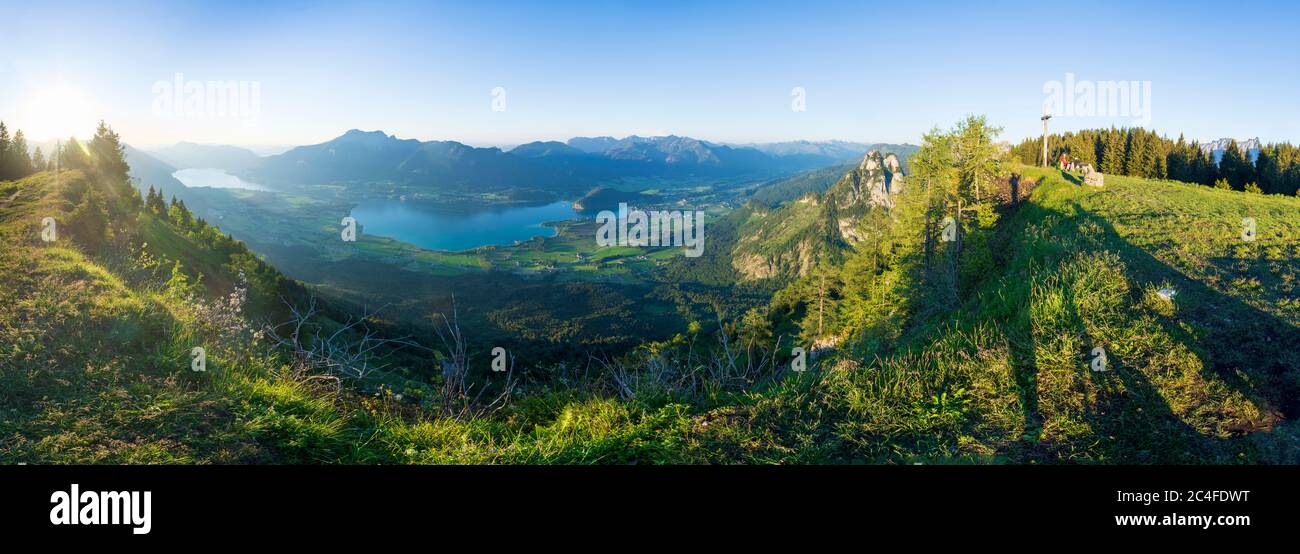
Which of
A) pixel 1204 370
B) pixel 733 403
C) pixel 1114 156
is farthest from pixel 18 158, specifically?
pixel 1114 156

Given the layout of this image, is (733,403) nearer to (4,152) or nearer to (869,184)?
(4,152)

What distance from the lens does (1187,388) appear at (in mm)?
5641

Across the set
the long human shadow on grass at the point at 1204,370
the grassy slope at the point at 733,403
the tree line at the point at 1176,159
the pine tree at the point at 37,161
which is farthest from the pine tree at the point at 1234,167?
the pine tree at the point at 37,161

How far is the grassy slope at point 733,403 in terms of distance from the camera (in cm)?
453

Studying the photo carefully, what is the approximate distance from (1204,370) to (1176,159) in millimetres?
49345

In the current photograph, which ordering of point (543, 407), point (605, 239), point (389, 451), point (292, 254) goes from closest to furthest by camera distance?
point (389, 451), point (543, 407), point (292, 254), point (605, 239)

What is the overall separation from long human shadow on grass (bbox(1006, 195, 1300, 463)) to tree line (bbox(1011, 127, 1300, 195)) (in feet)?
108

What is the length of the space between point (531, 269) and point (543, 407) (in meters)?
146

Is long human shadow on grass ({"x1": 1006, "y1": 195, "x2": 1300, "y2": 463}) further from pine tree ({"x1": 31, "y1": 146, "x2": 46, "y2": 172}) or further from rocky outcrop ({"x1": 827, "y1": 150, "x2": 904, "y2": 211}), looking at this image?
rocky outcrop ({"x1": 827, "y1": 150, "x2": 904, "y2": 211})

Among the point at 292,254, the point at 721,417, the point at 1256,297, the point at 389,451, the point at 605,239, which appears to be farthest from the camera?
the point at 605,239

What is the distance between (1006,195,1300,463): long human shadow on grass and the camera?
4754mm

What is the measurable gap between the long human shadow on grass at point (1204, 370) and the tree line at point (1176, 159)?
108ft
